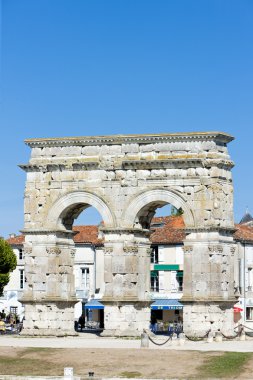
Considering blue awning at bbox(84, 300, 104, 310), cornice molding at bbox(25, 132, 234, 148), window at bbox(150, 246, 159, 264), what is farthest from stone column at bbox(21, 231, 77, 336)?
window at bbox(150, 246, 159, 264)

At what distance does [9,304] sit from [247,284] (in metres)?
21.3

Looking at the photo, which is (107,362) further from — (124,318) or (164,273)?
(164,273)

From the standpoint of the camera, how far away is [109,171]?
251ft

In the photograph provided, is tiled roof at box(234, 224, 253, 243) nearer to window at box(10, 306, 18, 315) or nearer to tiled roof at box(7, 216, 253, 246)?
tiled roof at box(7, 216, 253, 246)

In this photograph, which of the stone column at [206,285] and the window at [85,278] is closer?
the stone column at [206,285]

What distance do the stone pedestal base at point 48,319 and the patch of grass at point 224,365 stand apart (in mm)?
16296

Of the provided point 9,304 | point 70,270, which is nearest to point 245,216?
point 9,304

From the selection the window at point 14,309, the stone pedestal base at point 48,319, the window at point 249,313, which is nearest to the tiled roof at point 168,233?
the window at point 249,313

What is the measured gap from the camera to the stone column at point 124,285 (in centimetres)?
7500

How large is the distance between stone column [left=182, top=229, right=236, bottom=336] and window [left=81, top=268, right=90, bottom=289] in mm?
30503

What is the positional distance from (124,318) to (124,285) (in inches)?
70.9

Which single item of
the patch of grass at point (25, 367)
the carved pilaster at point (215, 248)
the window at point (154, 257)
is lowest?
the patch of grass at point (25, 367)

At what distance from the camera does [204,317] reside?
7331 cm

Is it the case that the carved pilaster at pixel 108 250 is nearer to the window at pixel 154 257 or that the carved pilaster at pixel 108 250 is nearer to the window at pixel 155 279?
the window at pixel 155 279
